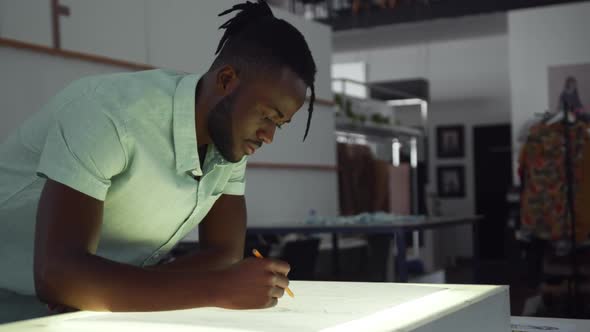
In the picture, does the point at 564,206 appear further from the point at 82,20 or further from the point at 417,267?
the point at 82,20

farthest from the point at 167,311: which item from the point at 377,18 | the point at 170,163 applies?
the point at 377,18

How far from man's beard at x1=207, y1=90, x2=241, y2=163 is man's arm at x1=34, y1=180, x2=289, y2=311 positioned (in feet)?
0.71

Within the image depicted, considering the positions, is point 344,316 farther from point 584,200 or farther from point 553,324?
→ point 584,200

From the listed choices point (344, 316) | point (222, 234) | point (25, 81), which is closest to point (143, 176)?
point (222, 234)

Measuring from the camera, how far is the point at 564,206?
18.2ft

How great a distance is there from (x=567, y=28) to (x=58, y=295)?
8139 mm

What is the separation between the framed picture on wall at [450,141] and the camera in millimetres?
11094

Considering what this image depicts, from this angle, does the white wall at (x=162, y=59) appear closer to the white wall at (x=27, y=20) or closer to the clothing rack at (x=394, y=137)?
the white wall at (x=27, y=20)

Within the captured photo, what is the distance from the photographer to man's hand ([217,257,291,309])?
3.15 feet

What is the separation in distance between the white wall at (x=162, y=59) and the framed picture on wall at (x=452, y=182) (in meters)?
4.99

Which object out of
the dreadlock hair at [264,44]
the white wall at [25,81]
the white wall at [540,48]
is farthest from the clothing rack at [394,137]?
the dreadlock hair at [264,44]

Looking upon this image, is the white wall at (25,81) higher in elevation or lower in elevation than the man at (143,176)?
higher

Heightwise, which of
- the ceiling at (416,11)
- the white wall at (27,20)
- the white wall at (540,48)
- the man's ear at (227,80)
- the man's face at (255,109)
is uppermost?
the ceiling at (416,11)

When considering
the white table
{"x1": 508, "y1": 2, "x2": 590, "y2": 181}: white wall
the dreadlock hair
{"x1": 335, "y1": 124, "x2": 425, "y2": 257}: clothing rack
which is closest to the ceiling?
{"x1": 508, "y1": 2, "x2": 590, "y2": 181}: white wall
